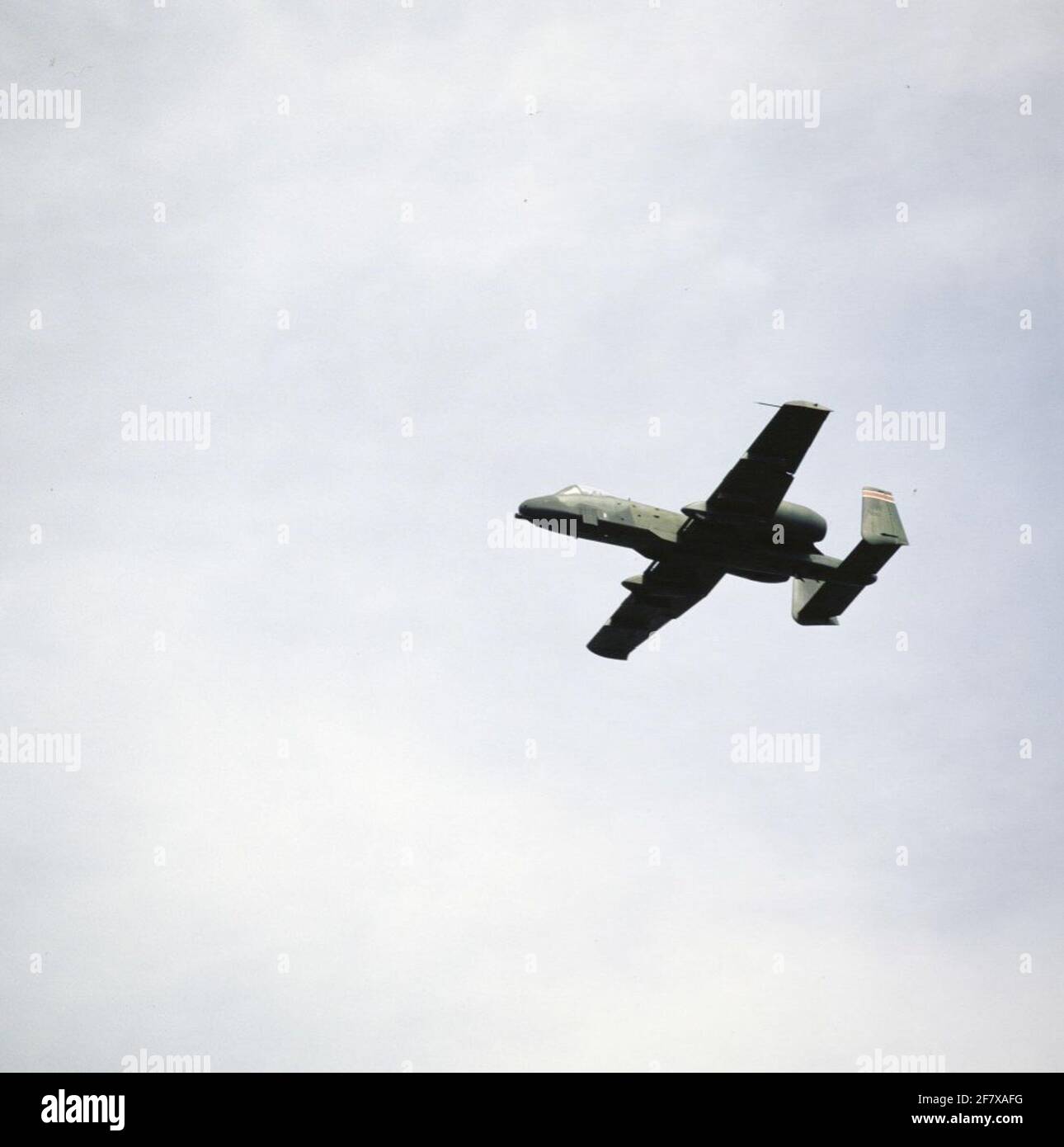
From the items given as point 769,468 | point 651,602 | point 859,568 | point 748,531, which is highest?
point 769,468

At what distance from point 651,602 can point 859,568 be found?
8.22 m

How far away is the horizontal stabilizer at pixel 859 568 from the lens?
67.1m

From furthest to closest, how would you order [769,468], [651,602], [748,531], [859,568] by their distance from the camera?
[651,602] → [859,568] → [748,531] → [769,468]

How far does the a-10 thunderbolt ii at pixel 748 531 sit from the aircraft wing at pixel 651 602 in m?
0.06

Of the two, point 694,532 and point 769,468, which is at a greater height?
point 769,468

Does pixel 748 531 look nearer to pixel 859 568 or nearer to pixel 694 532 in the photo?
pixel 694 532

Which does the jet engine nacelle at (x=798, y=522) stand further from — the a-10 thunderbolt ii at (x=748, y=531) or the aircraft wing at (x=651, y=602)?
the aircraft wing at (x=651, y=602)

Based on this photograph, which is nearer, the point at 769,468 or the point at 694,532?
the point at 769,468

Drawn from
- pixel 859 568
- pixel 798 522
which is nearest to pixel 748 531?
pixel 798 522

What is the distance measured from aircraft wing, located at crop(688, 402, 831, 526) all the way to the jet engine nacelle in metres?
0.64

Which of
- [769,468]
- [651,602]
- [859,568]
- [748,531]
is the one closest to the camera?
[769,468]

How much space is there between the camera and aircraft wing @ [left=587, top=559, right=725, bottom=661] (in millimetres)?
66750

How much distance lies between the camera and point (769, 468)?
62531mm
